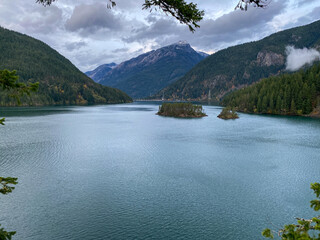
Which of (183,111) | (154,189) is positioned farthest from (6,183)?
(183,111)

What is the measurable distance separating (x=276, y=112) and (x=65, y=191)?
167921mm

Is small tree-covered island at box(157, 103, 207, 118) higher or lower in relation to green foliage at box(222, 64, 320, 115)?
lower

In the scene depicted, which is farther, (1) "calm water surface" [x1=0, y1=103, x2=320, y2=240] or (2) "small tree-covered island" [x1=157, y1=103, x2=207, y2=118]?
(2) "small tree-covered island" [x1=157, y1=103, x2=207, y2=118]

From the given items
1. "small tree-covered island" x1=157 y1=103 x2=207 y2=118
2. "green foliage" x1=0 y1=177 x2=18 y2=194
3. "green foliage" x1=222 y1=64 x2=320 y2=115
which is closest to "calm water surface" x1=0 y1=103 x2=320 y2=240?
"green foliage" x1=0 y1=177 x2=18 y2=194

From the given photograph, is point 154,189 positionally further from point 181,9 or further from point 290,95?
point 290,95

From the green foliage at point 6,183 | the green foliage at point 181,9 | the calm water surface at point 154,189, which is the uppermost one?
the green foliage at point 181,9

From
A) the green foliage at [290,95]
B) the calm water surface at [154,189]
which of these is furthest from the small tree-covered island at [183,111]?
the calm water surface at [154,189]

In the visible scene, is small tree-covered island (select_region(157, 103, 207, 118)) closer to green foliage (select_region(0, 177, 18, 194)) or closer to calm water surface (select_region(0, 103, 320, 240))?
calm water surface (select_region(0, 103, 320, 240))

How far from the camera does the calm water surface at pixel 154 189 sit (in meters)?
27.0

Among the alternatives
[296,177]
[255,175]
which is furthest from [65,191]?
[296,177]

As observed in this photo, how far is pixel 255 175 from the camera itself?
4497 cm

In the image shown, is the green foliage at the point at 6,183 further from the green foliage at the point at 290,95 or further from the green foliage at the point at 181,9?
the green foliage at the point at 290,95

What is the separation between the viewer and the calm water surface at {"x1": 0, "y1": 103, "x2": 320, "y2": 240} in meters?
27.0

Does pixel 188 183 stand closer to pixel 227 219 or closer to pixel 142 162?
pixel 227 219
